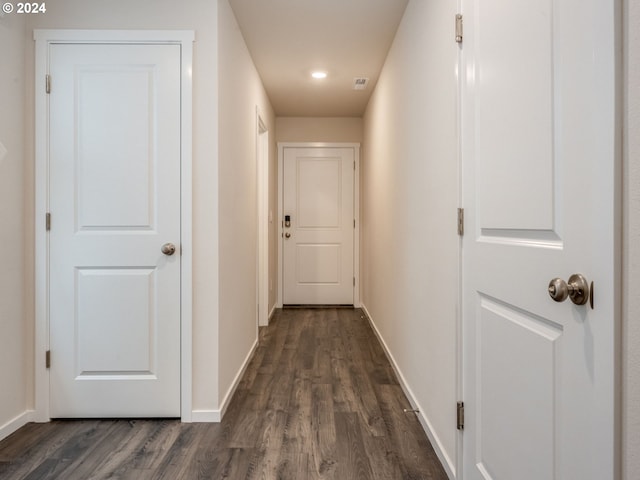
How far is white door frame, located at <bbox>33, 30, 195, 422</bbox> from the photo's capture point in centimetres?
199

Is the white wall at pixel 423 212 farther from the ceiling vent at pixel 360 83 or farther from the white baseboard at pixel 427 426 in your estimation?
the ceiling vent at pixel 360 83

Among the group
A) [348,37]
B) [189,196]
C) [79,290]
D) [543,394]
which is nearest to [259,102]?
[348,37]

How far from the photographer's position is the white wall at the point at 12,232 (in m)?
1.86

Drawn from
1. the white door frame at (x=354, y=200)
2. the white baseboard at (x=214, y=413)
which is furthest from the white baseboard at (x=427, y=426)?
the white door frame at (x=354, y=200)

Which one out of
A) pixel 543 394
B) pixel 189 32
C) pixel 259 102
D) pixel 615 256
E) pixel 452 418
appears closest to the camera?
pixel 615 256

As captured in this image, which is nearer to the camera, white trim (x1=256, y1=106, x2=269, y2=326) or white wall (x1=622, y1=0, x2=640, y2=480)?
white wall (x1=622, y1=0, x2=640, y2=480)

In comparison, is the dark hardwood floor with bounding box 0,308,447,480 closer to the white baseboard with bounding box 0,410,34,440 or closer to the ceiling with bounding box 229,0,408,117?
the white baseboard with bounding box 0,410,34,440

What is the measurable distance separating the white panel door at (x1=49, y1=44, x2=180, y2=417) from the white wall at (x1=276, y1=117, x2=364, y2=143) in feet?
9.46

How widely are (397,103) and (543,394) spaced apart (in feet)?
7.08

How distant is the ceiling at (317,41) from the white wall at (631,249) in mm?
1985

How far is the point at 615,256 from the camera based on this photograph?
0.68 meters

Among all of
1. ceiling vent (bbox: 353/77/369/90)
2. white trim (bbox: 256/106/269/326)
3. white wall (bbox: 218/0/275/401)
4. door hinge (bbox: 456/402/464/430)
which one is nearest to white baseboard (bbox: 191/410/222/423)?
white wall (bbox: 218/0/275/401)

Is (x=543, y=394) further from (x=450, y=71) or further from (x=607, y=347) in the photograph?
(x=450, y=71)

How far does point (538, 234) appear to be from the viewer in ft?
3.08
